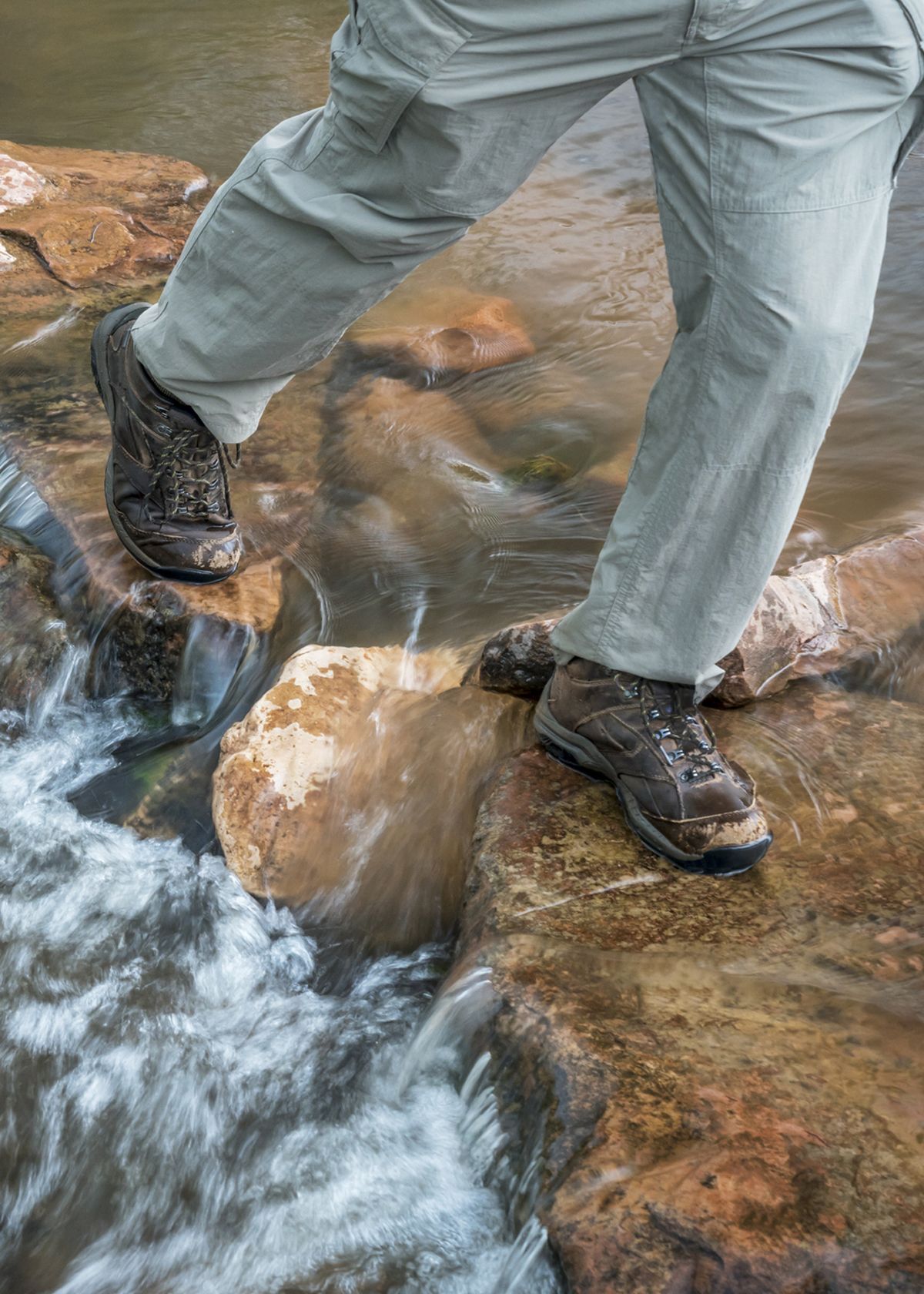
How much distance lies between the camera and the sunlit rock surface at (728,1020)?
4.24ft

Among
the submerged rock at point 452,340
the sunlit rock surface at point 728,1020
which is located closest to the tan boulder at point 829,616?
the sunlit rock surface at point 728,1020

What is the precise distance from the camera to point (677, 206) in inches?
61.9

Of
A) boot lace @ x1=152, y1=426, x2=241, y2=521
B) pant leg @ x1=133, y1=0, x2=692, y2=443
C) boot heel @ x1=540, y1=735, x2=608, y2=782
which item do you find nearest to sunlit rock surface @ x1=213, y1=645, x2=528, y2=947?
boot heel @ x1=540, y1=735, x2=608, y2=782

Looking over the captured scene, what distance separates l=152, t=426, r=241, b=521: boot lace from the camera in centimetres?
231

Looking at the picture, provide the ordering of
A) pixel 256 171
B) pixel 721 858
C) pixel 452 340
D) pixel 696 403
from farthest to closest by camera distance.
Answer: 1. pixel 452 340
2. pixel 721 858
3. pixel 256 171
4. pixel 696 403

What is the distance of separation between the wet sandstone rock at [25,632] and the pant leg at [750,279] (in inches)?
59.7

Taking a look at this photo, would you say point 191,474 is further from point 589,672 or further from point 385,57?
point 385,57

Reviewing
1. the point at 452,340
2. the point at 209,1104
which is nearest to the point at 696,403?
the point at 209,1104

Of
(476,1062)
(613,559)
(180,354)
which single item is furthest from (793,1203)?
(180,354)

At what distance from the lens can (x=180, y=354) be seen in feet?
6.77

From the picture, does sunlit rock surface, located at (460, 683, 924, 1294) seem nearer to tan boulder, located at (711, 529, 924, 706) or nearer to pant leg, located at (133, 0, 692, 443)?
tan boulder, located at (711, 529, 924, 706)

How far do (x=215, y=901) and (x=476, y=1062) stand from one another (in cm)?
78

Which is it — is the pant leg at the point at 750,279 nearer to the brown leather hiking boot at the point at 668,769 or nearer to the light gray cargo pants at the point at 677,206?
the light gray cargo pants at the point at 677,206

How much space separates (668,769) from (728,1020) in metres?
0.48
